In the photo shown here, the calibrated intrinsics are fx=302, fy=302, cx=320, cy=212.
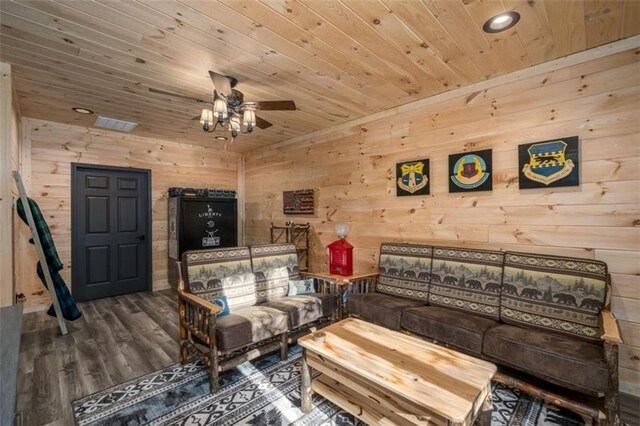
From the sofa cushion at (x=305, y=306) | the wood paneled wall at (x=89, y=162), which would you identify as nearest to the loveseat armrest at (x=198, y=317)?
the sofa cushion at (x=305, y=306)

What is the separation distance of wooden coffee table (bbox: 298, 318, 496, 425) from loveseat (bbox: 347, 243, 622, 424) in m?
0.49

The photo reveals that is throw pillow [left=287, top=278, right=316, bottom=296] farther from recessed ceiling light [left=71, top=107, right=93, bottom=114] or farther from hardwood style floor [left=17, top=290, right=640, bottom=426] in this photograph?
recessed ceiling light [left=71, top=107, right=93, bottom=114]

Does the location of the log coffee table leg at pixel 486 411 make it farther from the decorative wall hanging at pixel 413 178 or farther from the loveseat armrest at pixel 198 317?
the decorative wall hanging at pixel 413 178

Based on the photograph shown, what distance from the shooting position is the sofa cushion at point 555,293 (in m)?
2.13

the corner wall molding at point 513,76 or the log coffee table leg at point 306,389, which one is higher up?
the corner wall molding at point 513,76

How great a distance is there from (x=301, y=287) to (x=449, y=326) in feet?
4.95

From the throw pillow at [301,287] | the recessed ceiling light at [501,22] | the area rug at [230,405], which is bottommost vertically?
the area rug at [230,405]

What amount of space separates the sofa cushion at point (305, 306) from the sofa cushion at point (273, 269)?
0.12m

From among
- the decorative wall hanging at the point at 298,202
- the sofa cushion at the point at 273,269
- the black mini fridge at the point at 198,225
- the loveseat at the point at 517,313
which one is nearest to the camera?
the loveseat at the point at 517,313

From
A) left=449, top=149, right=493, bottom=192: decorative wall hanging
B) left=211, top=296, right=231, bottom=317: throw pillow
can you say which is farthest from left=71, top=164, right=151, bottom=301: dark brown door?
left=449, top=149, right=493, bottom=192: decorative wall hanging

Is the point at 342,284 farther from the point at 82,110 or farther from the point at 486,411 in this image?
the point at 82,110

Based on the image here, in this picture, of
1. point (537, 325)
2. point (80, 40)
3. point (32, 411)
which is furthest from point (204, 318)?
point (537, 325)

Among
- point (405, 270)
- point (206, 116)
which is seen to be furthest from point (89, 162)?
point (405, 270)

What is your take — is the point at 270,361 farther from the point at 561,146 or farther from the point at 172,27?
the point at 561,146
